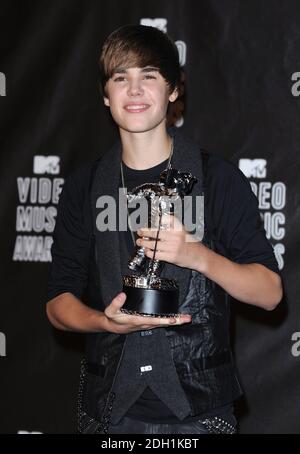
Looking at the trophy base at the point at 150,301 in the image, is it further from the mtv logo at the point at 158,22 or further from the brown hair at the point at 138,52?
the mtv logo at the point at 158,22

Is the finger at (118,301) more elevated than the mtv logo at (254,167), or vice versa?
the mtv logo at (254,167)

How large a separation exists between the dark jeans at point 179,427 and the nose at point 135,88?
33.5 inches

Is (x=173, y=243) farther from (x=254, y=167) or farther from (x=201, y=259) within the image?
(x=254, y=167)

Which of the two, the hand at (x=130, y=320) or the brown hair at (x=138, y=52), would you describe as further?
the brown hair at (x=138, y=52)

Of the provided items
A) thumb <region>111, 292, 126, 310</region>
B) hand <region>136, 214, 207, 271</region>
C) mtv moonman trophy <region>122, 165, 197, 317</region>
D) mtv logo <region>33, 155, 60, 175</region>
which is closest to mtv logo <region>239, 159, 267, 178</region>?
mtv logo <region>33, 155, 60, 175</region>

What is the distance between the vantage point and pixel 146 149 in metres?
2.02

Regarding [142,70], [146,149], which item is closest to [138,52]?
[142,70]

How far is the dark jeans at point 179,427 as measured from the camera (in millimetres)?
1824

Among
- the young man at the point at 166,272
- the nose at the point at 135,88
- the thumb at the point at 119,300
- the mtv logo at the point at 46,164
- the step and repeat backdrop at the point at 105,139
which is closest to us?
the thumb at the point at 119,300

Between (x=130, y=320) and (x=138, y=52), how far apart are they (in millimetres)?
741

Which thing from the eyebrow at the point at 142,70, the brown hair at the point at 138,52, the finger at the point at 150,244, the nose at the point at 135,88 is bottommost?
the finger at the point at 150,244

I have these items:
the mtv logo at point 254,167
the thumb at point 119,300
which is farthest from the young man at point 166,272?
the mtv logo at point 254,167

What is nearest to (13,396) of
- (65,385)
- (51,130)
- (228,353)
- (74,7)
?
(65,385)

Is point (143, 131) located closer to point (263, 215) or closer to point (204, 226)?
point (204, 226)
